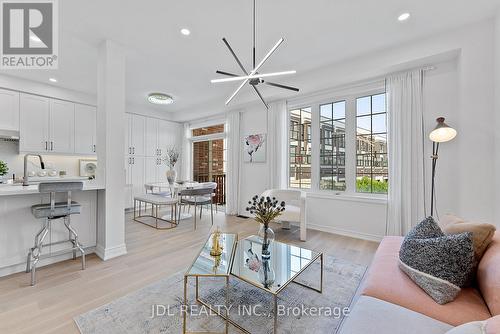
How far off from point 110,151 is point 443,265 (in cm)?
344

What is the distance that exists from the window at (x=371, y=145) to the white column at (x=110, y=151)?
3727 mm

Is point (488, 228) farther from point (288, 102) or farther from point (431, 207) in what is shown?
point (288, 102)

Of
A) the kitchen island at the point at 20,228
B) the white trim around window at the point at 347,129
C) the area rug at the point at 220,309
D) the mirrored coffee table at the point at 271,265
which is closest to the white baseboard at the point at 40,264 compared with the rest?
the kitchen island at the point at 20,228

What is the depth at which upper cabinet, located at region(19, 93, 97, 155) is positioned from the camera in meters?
4.14

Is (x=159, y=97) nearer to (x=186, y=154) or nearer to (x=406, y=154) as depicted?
(x=186, y=154)

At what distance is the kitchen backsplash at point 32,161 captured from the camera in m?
4.12

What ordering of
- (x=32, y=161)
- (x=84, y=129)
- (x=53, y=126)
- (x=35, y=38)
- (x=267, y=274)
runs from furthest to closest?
1. (x=84, y=129)
2. (x=53, y=126)
3. (x=32, y=161)
4. (x=35, y=38)
5. (x=267, y=274)

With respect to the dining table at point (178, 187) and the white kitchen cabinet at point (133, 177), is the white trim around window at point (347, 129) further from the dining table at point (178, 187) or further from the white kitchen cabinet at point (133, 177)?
the white kitchen cabinet at point (133, 177)

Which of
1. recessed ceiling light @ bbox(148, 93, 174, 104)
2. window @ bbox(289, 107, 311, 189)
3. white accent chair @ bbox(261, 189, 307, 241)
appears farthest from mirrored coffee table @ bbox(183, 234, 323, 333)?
recessed ceiling light @ bbox(148, 93, 174, 104)

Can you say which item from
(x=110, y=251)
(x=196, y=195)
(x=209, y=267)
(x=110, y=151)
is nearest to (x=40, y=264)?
(x=110, y=251)

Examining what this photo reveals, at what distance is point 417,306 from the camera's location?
1.17 m

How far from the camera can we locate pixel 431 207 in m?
2.89

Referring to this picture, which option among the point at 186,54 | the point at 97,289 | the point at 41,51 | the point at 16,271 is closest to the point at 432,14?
the point at 186,54

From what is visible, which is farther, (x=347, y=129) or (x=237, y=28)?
(x=347, y=129)
